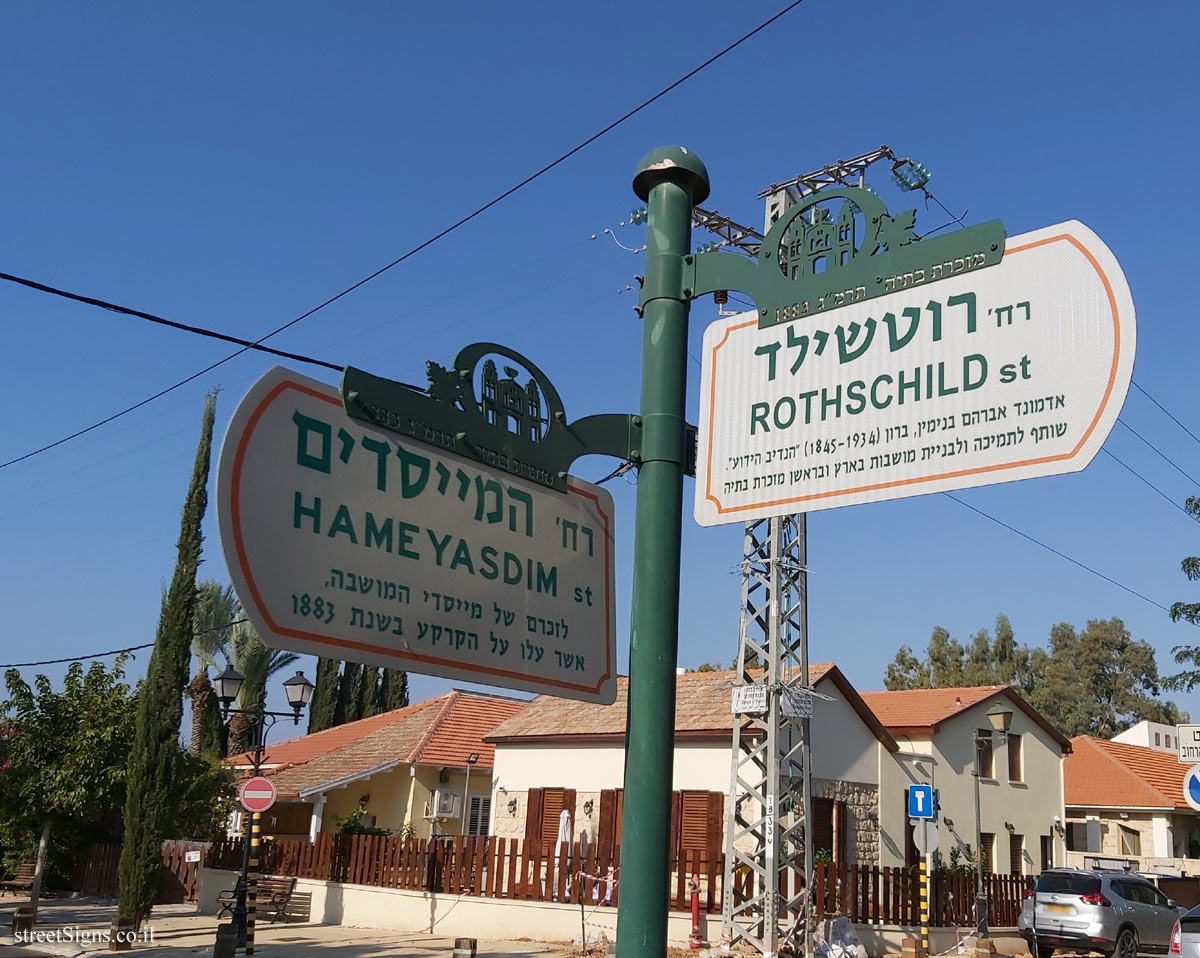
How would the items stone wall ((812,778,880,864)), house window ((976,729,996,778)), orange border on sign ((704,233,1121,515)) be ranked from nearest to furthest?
orange border on sign ((704,233,1121,515)) → stone wall ((812,778,880,864)) → house window ((976,729,996,778))

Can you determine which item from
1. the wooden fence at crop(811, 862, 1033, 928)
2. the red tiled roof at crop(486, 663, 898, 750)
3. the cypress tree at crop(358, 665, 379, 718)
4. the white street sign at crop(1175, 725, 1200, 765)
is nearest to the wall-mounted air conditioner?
the red tiled roof at crop(486, 663, 898, 750)

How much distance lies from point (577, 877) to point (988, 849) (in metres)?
10.8

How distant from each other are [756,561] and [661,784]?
14346 mm

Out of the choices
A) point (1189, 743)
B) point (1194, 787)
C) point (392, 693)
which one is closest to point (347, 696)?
point (392, 693)

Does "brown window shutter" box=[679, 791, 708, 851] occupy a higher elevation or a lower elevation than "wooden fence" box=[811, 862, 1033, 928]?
higher

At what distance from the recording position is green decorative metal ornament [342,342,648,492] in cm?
279

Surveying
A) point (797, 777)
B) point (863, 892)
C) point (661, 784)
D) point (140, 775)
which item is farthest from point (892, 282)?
point (140, 775)

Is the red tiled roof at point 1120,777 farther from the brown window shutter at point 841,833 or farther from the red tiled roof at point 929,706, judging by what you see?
the brown window shutter at point 841,833

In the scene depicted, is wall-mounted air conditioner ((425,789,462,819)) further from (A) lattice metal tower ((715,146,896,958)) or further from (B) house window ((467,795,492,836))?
(A) lattice metal tower ((715,146,896,958))

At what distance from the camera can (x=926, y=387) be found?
287cm

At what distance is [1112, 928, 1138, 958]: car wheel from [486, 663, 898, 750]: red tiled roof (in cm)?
503

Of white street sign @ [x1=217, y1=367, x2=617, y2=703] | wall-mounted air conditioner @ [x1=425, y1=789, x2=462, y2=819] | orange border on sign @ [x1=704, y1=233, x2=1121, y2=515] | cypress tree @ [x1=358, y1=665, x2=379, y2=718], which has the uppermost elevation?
cypress tree @ [x1=358, y1=665, x2=379, y2=718]

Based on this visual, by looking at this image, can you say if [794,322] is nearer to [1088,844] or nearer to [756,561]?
[756,561]

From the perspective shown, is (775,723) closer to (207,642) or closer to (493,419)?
(493,419)
